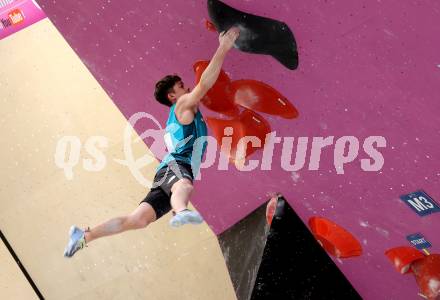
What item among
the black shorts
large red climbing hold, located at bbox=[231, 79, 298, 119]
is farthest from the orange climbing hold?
the black shorts

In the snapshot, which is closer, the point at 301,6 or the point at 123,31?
the point at 301,6

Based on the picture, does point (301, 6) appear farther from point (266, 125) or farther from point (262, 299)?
point (262, 299)

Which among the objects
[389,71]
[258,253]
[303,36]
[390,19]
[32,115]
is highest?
[32,115]

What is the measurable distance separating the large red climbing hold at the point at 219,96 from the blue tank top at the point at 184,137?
0.09 meters

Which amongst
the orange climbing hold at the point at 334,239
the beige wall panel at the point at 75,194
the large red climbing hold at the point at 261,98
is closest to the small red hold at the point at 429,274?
the orange climbing hold at the point at 334,239

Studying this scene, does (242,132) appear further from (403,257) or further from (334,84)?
(403,257)

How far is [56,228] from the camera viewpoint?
3324 millimetres

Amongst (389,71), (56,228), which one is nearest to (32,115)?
(56,228)

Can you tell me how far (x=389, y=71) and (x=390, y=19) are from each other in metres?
0.18

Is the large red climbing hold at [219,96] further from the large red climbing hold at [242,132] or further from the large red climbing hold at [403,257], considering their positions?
the large red climbing hold at [403,257]

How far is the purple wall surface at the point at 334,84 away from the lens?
5.93ft

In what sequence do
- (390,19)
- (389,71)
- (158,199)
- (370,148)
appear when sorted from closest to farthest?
1. (390,19)
2. (389,71)
3. (370,148)
4. (158,199)

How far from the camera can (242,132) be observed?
2.39 meters

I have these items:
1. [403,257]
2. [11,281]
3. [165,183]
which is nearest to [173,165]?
[165,183]
